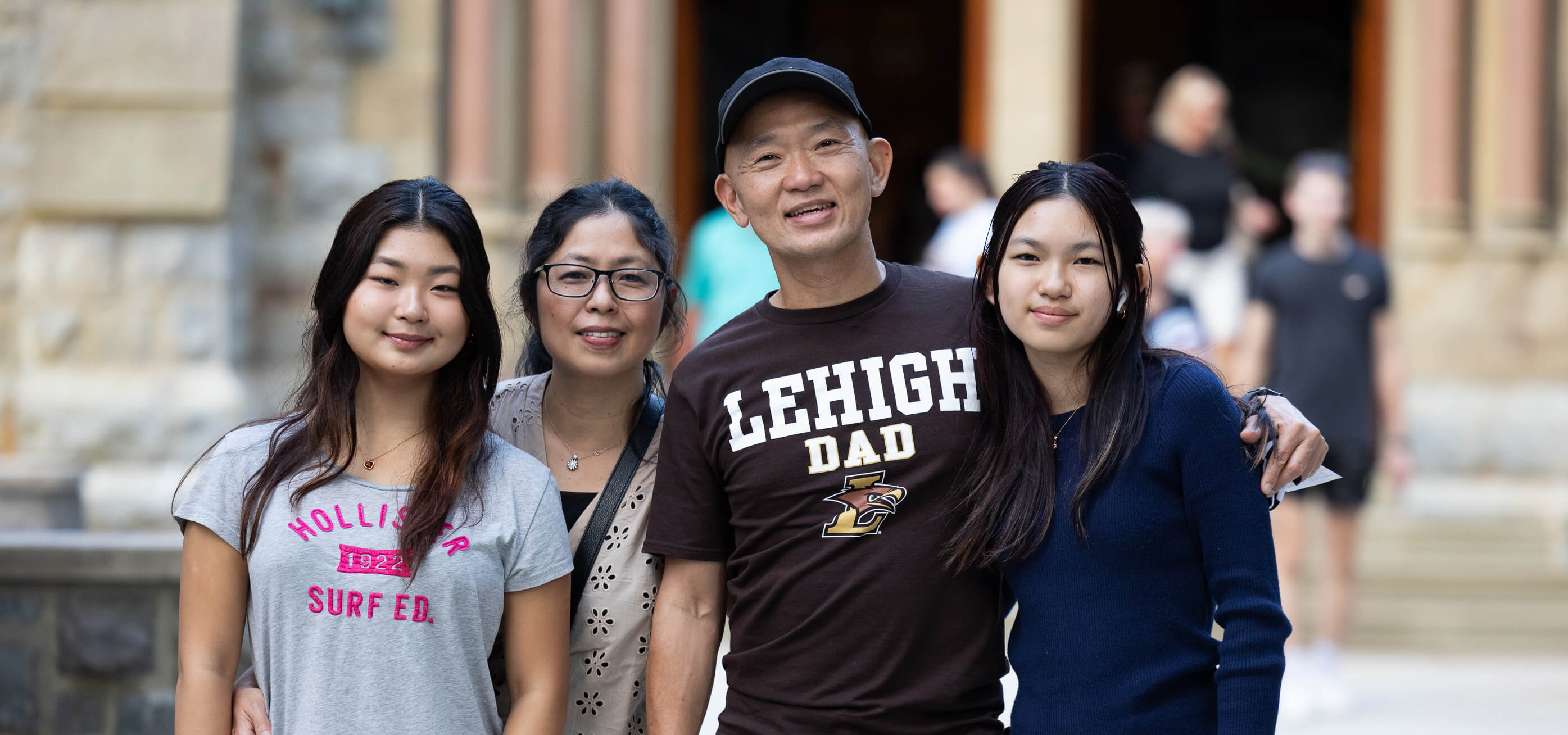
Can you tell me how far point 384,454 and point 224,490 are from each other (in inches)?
9.9

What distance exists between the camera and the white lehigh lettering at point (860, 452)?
229 cm

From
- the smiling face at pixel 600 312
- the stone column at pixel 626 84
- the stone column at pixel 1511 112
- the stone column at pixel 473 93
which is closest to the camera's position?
the smiling face at pixel 600 312

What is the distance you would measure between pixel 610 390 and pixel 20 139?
Result: 6316 mm

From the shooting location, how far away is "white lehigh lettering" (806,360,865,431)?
7.55 feet

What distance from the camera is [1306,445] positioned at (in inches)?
85.1

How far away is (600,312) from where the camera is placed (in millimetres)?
2490

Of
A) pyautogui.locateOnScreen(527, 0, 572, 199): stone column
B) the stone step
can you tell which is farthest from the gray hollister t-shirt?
pyautogui.locateOnScreen(527, 0, 572, 199): stone column

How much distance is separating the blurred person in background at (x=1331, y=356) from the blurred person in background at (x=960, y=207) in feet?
4.12

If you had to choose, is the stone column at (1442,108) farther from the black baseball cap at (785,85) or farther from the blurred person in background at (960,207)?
the black baseball cap at (785,85)

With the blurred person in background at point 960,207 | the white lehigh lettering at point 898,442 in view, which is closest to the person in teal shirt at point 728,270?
the blurred person in background at point 960,207

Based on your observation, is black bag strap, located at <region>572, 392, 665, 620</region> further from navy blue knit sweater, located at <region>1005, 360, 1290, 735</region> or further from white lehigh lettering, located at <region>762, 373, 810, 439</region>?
navy blue knit sweater, located at <region>1005, 360, 1290, 735</region>

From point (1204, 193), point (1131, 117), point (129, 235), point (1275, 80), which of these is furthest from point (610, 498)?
point (1275, 80)

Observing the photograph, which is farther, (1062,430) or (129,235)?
(129,235)

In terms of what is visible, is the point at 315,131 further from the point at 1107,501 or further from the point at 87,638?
Answer: the point at 1107,501
